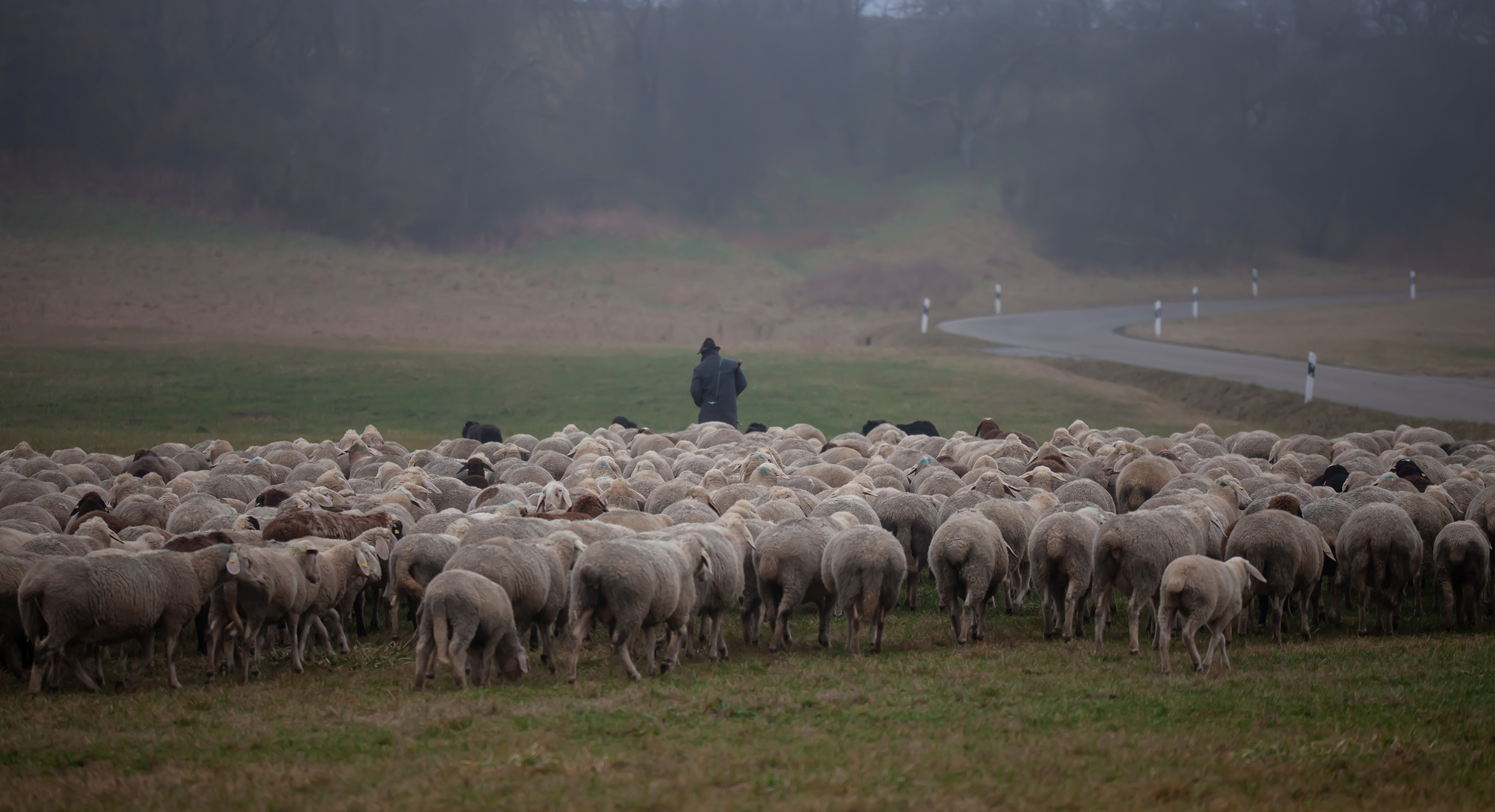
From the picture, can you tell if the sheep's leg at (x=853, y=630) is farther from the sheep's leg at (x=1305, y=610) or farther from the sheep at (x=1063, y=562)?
the sheep's leg at (x=1305, y=610)

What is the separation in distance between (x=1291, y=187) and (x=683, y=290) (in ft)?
161

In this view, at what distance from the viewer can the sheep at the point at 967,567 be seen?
1062cm

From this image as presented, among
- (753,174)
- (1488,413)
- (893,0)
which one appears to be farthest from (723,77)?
(1488,413)

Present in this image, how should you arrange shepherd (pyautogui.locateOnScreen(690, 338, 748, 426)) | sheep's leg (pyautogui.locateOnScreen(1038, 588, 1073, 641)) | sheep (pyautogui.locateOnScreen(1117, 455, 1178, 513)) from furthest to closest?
shepherd (pyautogui.locateOnScreen(690, 338, 748, 426))
sheep (pyautogui.locateOnScreen(1117, 455, 1178, 513))
sheep's leg (pyautogui.locateOnScreen(1038, 588, 1073, 641))

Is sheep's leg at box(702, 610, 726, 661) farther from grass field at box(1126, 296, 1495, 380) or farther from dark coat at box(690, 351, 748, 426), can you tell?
grass field at box(1126, 296, 1495, 380)

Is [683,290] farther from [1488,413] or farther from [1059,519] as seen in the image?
[1059,519]

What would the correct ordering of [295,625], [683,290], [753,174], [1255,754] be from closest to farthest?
[1255,754]
[295,625]
[683,290]
[753,174]

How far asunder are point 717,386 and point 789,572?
1404cm

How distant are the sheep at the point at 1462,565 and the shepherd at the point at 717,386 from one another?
14.9 m

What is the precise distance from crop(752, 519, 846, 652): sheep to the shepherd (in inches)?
527

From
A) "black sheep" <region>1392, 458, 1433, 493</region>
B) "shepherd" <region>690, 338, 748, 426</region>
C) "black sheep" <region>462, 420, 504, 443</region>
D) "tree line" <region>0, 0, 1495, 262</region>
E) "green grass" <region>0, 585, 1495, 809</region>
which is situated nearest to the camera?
"green grass" <region>0, 585, 1495, 809</region>

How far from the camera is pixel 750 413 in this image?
33.4 meters

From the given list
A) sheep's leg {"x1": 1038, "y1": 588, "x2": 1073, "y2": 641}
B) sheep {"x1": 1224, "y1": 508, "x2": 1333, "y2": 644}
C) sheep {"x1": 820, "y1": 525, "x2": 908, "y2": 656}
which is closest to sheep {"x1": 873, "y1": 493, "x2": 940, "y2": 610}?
sheep's leg {"x1": 1038, "y1": 588, "x2": 1073, "y2": 641}

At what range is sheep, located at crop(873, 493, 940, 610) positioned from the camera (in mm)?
12789
